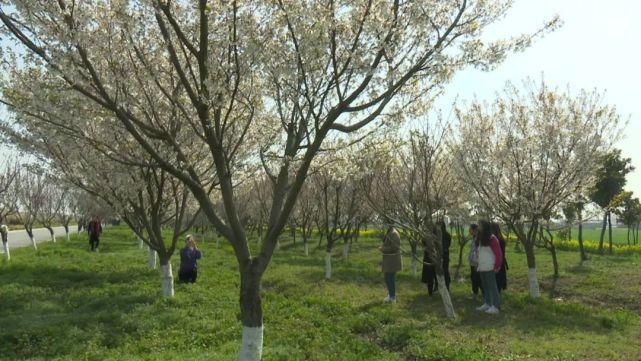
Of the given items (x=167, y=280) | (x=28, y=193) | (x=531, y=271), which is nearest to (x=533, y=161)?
(x=531, y=271)

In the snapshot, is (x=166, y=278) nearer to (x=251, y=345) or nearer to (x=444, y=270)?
(x=444, y=270)

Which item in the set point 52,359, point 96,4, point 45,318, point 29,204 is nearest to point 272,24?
point 96,4

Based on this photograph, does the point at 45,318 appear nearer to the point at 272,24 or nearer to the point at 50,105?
the point at 50,105

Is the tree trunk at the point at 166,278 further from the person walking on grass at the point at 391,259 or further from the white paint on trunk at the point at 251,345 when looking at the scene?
the white paint on trunk at the point at 251,345

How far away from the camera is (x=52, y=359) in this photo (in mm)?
8023

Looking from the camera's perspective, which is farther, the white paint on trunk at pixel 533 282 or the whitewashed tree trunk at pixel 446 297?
the white paint on trunk at pixel 533 282

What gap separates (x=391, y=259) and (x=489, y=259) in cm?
250

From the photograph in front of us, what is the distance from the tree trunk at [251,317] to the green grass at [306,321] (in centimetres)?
176

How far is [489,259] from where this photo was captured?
11.1 m

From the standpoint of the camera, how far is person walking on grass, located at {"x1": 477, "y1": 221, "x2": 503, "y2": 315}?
11.0 metres

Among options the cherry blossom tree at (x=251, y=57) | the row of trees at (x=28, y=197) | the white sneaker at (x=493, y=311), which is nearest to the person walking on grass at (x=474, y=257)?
the white sneaker at (x=493, y=311)

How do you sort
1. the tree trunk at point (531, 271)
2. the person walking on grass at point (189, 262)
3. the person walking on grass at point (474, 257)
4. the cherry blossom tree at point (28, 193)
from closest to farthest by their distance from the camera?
the person walking on grass at point (474, 257) < the tree trunk at point (531, 271) < the person walking on grass at point (189, 262) < the cherry blossom tree at point (28, 193)

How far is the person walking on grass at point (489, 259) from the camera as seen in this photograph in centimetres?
1104

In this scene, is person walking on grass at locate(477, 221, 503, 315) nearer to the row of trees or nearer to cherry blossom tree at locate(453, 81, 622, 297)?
cherry blossom tree at locate(453, 81, 622, 297)
